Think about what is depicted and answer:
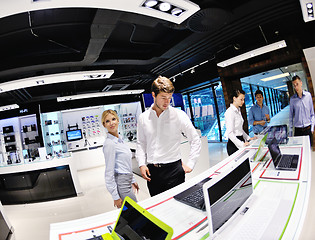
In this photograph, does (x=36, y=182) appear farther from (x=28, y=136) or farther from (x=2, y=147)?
(x=2, y=147)

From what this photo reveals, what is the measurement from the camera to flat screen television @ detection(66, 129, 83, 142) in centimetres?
877

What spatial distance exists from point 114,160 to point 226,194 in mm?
1283

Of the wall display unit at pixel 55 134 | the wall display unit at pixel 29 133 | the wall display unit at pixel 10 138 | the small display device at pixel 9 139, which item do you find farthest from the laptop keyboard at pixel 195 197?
the small display device at pixel 9 139

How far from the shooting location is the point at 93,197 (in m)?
4.49

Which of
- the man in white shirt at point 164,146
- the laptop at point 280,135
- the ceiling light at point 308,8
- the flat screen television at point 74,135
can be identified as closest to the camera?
the man in white shirt at point 164,146

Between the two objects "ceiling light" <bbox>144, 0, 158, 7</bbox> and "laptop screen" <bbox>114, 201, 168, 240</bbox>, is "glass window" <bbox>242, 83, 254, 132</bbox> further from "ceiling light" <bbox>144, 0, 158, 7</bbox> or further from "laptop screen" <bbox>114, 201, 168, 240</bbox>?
"laptop screen" <bbox>114, 201, 168, 240</bbox>

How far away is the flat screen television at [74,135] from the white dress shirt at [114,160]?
25.0 feet

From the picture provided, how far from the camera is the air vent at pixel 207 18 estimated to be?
10.1 ft

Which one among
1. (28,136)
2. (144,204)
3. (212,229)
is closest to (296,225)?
(212,229)

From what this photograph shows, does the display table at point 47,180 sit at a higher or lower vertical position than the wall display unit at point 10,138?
lower

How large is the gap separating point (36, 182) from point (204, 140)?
15.1ft

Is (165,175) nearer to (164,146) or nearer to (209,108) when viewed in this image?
(164,146)

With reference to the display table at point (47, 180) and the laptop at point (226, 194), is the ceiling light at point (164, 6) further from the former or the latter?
the display table at point (47, 180)

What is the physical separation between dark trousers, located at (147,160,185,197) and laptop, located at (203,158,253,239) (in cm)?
80
